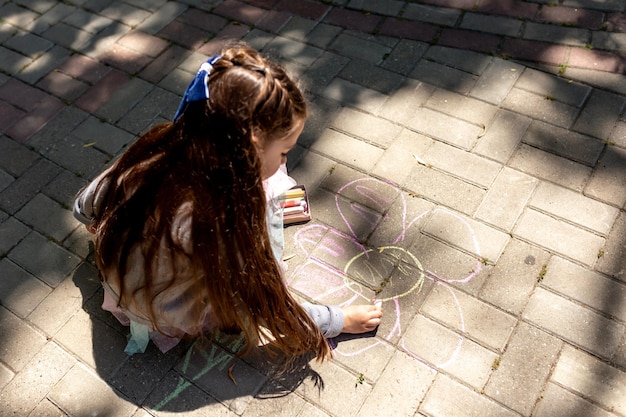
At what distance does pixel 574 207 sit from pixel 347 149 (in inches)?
44.8

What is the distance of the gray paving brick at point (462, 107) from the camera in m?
3.12

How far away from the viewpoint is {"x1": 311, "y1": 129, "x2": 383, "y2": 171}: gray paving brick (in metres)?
2.98

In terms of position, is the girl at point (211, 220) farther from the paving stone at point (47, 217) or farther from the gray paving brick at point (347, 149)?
the gray paving brick at point (347, 149)

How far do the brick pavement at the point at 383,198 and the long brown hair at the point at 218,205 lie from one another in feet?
1.10

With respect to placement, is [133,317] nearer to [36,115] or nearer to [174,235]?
[174,235]

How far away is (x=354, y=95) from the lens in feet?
10.8


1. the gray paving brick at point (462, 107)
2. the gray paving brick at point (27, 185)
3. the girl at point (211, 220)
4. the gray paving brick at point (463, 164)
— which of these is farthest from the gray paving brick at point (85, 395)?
the gray paving brick at point (462, 107)

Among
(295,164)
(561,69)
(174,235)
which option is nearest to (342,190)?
(295,164)

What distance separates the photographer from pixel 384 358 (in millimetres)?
2312

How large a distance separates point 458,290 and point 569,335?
1.52 ft

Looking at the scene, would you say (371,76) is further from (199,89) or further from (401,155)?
(199,89)

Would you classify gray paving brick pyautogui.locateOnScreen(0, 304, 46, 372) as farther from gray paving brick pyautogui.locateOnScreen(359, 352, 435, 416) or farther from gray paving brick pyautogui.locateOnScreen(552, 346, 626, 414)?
gray paving brick pyautogui.locateOnScreen(552, 346, 626, 414)

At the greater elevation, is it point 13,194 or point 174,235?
point 174,235

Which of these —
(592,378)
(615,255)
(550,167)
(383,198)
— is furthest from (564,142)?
(592,378)
